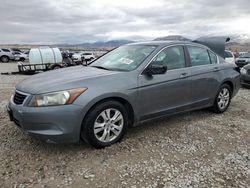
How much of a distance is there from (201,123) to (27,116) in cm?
309

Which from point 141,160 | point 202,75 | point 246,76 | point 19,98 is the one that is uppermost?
point 202,75

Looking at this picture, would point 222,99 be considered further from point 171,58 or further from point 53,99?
point 53,99

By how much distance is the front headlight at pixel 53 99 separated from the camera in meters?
2.96

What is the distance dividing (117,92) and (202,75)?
6.49 feet

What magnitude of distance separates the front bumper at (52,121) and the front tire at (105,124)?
153 millimetres

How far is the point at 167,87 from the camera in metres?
3.87

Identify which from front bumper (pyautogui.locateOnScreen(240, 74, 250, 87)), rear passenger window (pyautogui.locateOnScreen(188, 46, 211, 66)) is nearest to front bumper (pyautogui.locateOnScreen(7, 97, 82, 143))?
rear passenger window (pyautogui.locateOnScreen(188, 46, 211, 66))

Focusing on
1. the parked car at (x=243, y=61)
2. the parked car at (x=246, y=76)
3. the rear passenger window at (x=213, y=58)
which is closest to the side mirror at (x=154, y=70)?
the rear passenger window at (x=213, y=58)

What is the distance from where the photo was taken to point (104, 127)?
3.33 metres

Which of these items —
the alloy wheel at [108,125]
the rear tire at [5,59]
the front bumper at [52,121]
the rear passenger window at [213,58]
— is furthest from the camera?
the rear tire at [5,59]

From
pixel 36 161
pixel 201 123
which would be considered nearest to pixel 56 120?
pixel 36 161

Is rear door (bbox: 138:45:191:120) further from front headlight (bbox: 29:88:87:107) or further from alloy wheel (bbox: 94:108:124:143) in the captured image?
front headlight (bbox: 29:88:87:107)

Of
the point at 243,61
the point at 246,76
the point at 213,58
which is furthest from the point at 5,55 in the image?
the point at 213,58

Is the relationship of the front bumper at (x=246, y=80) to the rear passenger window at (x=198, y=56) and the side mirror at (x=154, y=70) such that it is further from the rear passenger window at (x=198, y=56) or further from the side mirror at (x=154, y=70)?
the side mirror at (x=154, y=70)
